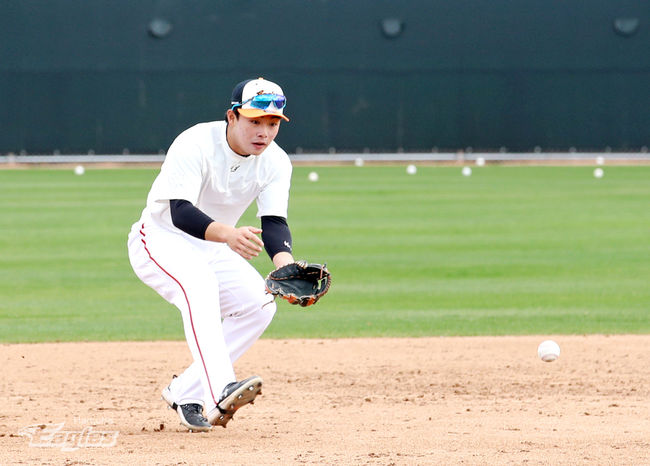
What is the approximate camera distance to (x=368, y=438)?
17.7 ft

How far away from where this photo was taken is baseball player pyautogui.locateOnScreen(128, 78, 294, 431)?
204 inches

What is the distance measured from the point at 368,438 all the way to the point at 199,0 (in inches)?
1033

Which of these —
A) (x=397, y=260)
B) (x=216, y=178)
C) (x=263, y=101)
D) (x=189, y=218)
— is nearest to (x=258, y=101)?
(x=263, y=101)

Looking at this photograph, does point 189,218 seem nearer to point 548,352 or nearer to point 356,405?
point 356,405

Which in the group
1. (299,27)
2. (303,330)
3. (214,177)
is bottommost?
(303,330)

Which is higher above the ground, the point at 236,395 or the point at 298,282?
the point at 298,282

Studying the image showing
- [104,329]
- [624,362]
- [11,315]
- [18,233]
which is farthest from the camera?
[18,233]

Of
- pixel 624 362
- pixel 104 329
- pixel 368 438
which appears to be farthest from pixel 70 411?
pixel 624 362

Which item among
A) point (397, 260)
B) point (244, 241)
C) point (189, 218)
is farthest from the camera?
point (397, 260)

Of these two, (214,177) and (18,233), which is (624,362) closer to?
(214,177)

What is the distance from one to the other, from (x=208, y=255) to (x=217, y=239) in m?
0.48

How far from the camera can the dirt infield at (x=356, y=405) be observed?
5.11 m

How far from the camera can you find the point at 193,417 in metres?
5.59

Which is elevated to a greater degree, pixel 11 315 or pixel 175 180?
pixel 175 180
